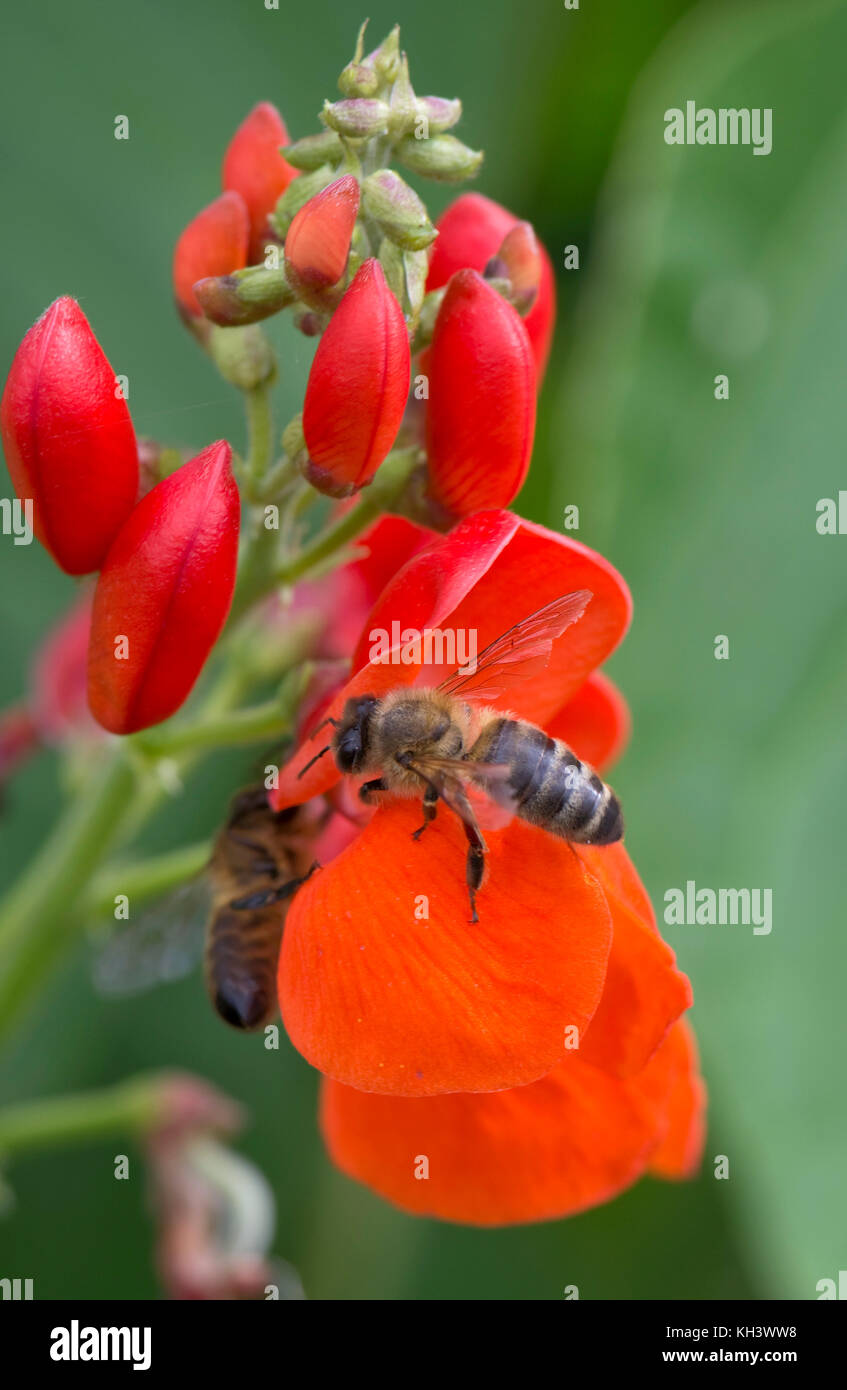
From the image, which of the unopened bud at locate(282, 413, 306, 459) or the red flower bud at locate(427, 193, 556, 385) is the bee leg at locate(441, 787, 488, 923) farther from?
the red flower bud at locate(427, 193, 556, 385)

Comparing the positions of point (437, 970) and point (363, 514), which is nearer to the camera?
point (437, 970)

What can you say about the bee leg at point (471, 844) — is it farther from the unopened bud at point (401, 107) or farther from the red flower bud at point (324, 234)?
the unopened bud at point (401, 107)

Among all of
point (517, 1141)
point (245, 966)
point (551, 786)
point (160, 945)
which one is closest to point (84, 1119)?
point (160, 945)

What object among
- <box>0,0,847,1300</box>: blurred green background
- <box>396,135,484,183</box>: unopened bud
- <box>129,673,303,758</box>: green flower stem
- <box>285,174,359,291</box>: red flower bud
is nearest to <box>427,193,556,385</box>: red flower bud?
<box>396,135,484,183</box>: unopened bud

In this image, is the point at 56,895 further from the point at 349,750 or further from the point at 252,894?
the point at 349,750

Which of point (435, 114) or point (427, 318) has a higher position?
point (435, 114)

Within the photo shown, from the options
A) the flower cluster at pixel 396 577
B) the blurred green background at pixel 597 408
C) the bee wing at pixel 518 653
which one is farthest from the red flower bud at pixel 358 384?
the blurred green background at pixel 597 408
